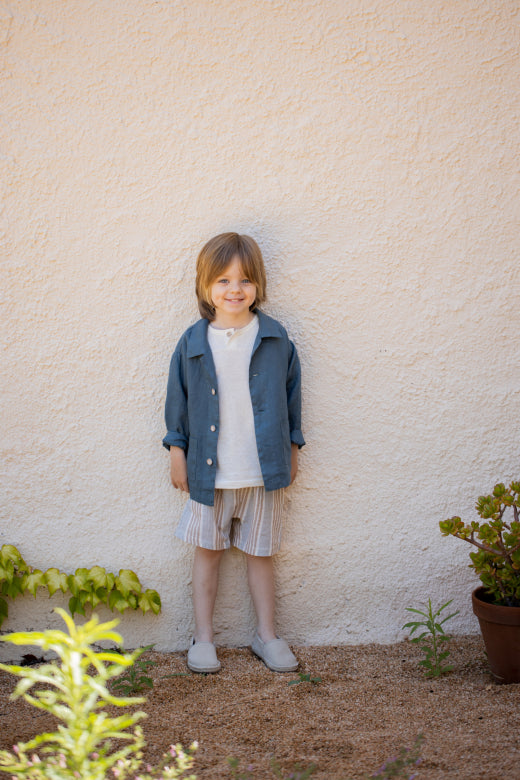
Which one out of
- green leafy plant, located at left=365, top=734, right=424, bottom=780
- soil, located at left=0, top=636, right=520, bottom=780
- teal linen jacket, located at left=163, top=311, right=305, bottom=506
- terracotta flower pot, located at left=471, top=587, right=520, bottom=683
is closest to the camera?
green leafy plant, located at left=365, top=734, right=424, bottom=780

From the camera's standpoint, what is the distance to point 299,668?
97.0 inches

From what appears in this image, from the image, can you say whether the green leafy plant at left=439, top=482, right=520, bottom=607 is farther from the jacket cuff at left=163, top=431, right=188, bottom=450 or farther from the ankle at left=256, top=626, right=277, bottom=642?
the jacket cuff at left=163, top=431, right=188, bottom=450

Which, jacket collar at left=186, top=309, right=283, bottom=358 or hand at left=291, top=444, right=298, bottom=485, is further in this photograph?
hand at left=291, top=444, right=298, bottom=485

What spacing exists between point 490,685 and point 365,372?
3.92ft

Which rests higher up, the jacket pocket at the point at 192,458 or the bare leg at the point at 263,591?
the jacket pocket at the point at 192,458

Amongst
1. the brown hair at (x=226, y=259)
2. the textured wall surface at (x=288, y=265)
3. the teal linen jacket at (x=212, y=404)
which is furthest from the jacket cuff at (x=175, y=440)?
the brown hair at (x=226, y=259)

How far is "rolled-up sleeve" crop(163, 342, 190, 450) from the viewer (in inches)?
96.7

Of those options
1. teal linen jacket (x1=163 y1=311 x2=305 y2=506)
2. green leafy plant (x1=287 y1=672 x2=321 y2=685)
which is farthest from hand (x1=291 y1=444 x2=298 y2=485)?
green leafy plant (x1=287 y1=672 x2=321 y2=685)

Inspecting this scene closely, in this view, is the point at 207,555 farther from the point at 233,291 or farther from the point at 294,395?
the point at 233,291

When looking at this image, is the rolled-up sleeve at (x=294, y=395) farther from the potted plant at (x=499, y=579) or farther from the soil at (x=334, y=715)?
the soil at (x=334, y=715)

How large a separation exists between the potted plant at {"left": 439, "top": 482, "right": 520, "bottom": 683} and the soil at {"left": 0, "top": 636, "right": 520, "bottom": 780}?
0.32 feet

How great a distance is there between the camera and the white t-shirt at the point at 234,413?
8.00 ft

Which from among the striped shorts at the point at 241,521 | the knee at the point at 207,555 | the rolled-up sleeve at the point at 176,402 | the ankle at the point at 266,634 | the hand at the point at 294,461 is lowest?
the ankle at the point at 266,634

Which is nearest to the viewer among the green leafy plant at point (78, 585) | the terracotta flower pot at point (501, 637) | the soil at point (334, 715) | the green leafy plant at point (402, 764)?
the green leafy plant at point (402, 764)
